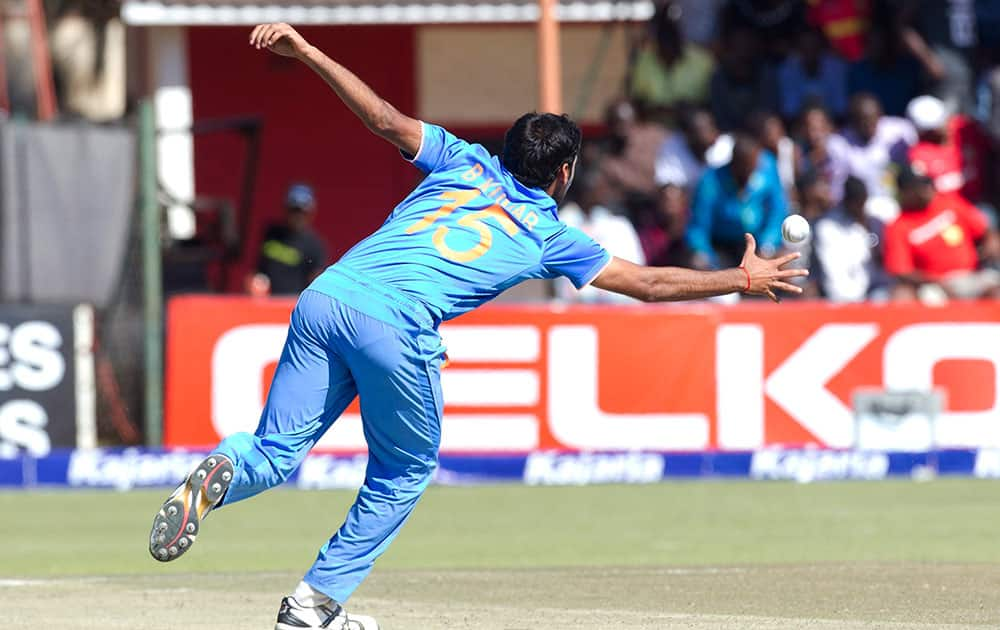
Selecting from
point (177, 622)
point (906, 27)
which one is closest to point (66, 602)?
point (177, 622)

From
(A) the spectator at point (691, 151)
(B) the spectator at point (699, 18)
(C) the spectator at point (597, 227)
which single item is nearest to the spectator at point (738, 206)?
(C) the spectator at point (597, 227)

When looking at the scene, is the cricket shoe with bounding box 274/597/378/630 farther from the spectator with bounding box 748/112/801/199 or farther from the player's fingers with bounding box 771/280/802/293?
the spectator with bounding box 748/112/801/199

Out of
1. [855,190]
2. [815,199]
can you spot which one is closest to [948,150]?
[855,190]

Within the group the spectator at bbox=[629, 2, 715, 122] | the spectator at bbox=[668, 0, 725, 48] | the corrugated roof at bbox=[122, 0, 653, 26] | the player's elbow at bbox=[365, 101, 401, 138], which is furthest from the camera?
the spectator at bbox=[668, 0, 725, 48]

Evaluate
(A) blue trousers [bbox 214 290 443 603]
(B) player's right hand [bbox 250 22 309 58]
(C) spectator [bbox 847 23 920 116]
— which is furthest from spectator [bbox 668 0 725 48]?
(A) blue trousers [bbox 214 290 443 603]

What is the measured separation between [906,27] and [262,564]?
33.7 feet

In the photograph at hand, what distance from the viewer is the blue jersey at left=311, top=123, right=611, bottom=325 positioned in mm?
7043

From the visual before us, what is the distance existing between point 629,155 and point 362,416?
406 inches

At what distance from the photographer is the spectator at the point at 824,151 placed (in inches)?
665

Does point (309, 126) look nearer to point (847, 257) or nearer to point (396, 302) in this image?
point (847, 257)

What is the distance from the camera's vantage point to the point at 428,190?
7.19 meters

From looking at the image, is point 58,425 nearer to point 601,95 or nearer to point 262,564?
point 262,564

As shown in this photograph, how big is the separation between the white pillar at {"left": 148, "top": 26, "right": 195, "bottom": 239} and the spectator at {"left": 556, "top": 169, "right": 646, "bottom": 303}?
4.37 meters

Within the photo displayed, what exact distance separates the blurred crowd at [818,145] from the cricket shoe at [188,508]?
8.35 metres
